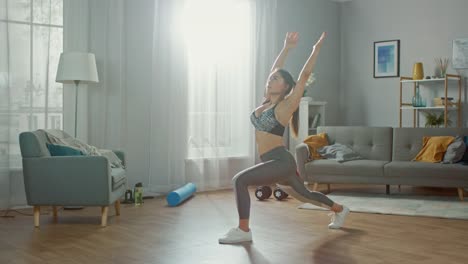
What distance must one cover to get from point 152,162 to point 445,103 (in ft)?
12.3

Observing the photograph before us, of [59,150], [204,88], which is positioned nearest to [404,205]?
[204,88]

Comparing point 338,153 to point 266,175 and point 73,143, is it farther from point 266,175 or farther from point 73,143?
point 73,143

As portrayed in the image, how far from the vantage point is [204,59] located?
7.48m

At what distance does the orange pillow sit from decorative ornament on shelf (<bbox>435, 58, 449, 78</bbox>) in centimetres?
189

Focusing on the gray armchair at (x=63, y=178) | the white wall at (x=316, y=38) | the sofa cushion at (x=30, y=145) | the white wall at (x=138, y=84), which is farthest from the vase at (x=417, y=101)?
the sofa cushion at (x=30, y=145)

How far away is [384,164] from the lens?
6.61 m

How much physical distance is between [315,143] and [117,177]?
108 inches

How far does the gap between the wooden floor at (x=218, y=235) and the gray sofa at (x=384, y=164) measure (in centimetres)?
99

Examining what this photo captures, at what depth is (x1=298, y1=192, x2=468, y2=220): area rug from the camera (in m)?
5.62

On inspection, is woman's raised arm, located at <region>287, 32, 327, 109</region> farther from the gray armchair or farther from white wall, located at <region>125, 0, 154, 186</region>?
white wall, located at <region>125, 0, 154, 186</region>

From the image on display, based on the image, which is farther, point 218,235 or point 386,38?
point 386,38

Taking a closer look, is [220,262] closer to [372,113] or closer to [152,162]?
[152,162]

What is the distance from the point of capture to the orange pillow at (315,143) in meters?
7.08

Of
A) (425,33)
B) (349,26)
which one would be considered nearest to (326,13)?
(349,26)
